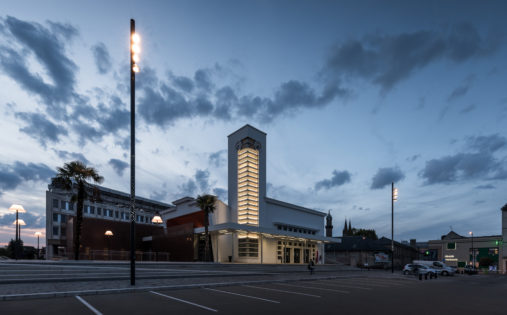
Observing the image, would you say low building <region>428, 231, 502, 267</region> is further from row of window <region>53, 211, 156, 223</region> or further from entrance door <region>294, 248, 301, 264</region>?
row of window <region>53, 211, 156, 223</region>

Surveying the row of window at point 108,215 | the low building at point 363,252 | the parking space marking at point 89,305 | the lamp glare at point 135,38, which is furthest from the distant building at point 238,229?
the row of window at point 108,215

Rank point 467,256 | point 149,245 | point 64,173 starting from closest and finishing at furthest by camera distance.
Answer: point 64,173 < point 149,245 < point 467,256

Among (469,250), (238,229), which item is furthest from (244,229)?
(469,250)

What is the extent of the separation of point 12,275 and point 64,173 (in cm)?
1588

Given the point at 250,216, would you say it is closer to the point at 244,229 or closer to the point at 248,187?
the point at 248,187

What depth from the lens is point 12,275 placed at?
17.1 meters

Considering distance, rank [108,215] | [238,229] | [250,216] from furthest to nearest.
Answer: [108,215] < [250,216] < [238,229]

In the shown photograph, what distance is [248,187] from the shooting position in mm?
44656

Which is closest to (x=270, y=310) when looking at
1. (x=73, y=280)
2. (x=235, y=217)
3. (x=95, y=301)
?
(x=95, y=301)

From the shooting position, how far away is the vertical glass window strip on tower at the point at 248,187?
4450cm

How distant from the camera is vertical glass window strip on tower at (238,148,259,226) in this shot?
44.5 metres

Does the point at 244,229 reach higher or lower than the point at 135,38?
lower

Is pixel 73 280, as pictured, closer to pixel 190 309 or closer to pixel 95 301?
pixel 95 301

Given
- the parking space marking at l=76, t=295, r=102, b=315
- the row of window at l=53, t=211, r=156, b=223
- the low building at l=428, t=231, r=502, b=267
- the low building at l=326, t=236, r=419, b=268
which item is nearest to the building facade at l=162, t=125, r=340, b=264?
the parking space marking at l=76, t=295, r=102, b=315
